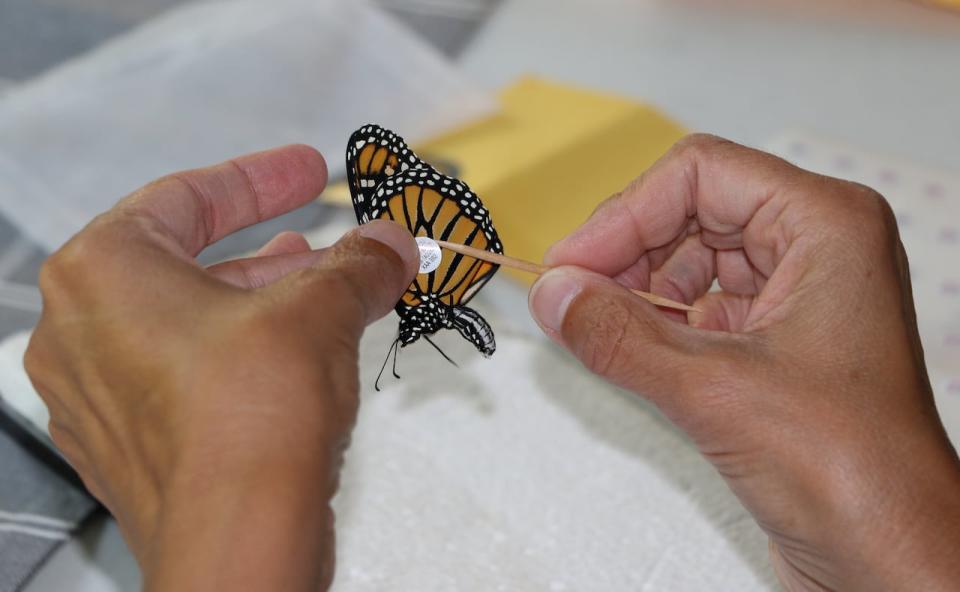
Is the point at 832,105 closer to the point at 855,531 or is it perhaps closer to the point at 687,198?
the point at 687,198

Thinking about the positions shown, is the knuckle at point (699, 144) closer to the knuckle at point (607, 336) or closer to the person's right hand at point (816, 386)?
the person's right hand at point (816, 386)

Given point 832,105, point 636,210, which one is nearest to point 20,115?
point 636,210

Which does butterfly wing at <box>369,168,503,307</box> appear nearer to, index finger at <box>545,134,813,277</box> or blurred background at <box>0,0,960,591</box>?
index finger at <box>545,134,813,277</box>

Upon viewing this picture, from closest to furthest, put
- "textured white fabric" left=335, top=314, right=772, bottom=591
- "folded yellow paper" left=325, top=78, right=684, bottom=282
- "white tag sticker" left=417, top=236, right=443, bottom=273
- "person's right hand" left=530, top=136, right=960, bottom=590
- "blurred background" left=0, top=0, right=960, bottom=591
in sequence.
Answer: "person's right hand" left=530, top=136, right=960, bottom=590
"white tag sticker" left=417, top=236, right=443, bottom=273
"textured white fabric" left=335, top=314, right=772, bottom=591
"blurred background" left=0, top=0, right=960, bottom=591
"folded yellow paper" left=325, top=78, right=684, bottom=282

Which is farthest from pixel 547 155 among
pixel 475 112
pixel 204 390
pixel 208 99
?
pixel 204 390

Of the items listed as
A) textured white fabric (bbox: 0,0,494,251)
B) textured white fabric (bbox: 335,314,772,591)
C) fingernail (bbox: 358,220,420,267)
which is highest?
fingernail (bbox: 358,220,420,267)

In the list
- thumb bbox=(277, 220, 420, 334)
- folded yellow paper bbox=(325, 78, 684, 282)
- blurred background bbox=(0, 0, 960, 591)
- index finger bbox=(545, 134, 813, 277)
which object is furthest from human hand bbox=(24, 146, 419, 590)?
folded yellow paper bbox=(325, 78, 684, 282)

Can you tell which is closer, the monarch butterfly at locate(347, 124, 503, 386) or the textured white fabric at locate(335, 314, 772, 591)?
the monarch butterfly at locate(347, 124, 503, 386)

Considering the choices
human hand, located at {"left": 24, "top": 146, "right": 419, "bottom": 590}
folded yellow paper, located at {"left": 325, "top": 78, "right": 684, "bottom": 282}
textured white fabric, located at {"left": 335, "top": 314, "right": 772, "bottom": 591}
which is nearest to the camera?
human hand, located at {"left": 24, "top": 146, "right": 419, "bottom": 590}
